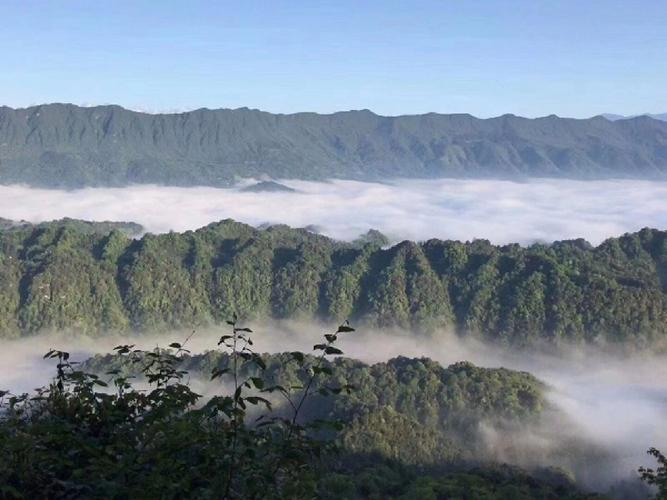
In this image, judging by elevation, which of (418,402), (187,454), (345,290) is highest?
(187,454)

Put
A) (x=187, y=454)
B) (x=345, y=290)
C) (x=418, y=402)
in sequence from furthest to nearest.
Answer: (x=345, y=290)
(x=418, y=402)
(x=187, y=454)

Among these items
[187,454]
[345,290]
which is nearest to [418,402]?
[345,290]

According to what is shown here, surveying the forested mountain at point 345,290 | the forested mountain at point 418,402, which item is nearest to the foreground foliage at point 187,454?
the forested mountain at point 418,402

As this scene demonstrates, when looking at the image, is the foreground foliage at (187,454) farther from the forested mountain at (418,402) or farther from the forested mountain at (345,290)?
the forested mountain at (345,290)

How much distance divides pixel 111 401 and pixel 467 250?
19109 centimetres

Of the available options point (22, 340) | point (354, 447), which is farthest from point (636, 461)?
point (22, 340)

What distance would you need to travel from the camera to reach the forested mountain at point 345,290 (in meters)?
171

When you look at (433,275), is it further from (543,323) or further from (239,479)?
(239,479)

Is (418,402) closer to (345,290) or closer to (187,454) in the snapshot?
(345,290)

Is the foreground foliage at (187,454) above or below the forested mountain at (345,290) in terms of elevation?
above

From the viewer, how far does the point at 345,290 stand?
19200 cm

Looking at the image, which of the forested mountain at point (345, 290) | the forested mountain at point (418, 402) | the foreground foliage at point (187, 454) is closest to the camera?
the foreground foliage at point (187, 454)

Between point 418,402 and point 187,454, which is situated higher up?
point 187,454

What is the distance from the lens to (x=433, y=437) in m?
95.6
